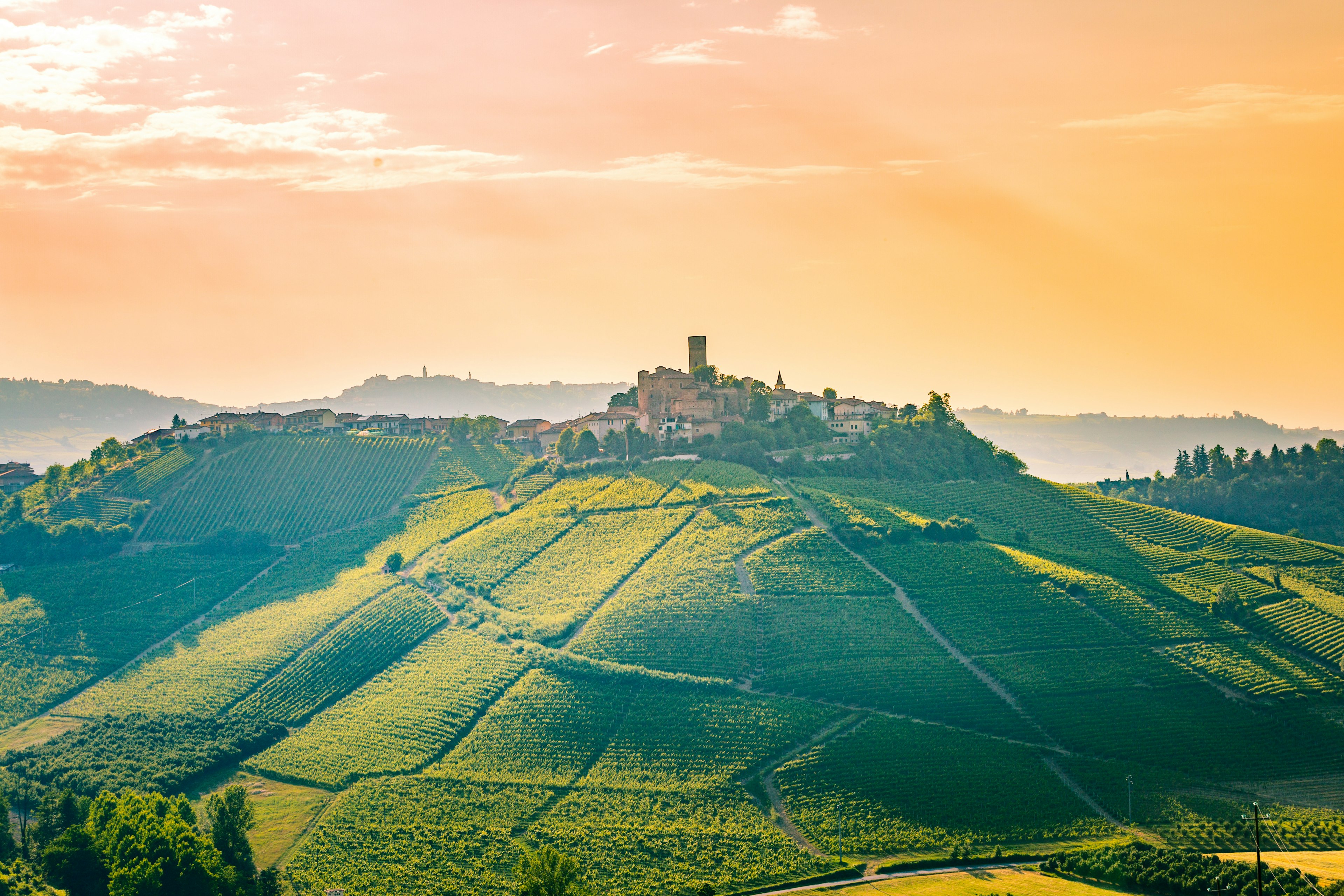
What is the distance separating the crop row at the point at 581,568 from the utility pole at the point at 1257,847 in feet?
113

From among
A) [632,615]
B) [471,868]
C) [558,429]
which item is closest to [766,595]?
[632,615]

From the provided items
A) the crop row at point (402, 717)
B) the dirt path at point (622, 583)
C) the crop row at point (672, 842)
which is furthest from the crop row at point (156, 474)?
the crop row at point (672, 842)

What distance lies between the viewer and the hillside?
45.7m

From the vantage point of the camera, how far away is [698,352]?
108m

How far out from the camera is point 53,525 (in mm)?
84500

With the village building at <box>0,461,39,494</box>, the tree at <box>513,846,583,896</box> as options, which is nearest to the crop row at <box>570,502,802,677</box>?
the tree at <box>513,846,583,896</box>

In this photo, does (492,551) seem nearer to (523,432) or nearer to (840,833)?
(840,833)

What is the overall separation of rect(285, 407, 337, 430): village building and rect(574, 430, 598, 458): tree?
3196 centimetres

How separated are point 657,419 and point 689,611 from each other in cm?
3636

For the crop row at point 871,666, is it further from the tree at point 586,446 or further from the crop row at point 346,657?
the tree at point 586,446

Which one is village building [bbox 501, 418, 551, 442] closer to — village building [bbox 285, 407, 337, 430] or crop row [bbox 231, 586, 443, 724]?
village building [bbox 285, 407, 337, 430]

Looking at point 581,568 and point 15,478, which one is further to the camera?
point 15,478

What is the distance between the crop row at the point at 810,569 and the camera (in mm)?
62812

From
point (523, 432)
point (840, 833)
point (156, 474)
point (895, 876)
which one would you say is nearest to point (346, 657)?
point (840, 833)
